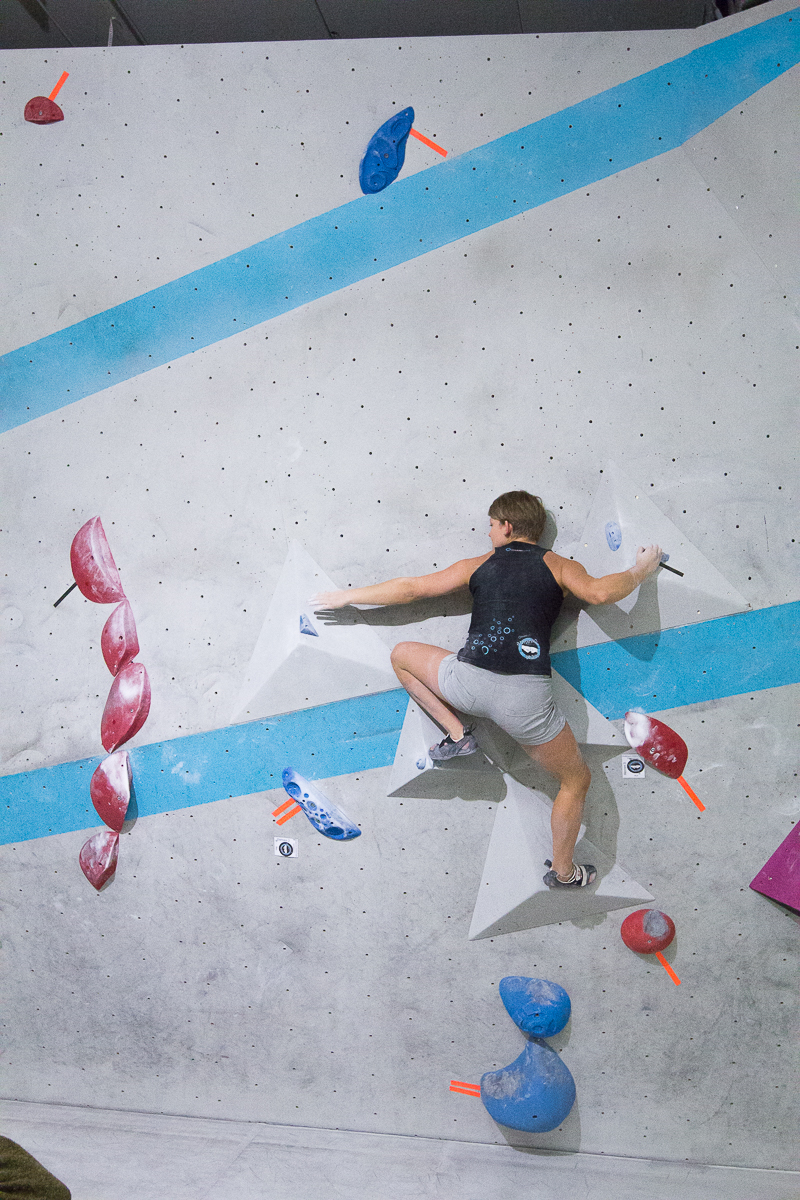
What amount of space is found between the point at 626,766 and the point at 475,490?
92 centimetres

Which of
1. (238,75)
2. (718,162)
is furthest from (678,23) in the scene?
(238,75)

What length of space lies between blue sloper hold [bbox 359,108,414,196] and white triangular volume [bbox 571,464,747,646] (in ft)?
3.53

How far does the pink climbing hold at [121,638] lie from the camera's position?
2.37 metres

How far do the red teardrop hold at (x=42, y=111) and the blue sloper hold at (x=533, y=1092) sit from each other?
3206 millimetres

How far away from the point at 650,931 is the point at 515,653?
37.5 inches

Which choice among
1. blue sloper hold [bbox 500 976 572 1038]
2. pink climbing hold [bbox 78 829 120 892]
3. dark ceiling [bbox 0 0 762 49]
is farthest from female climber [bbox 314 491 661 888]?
dark ceiling [bbox 0 0 762 49]

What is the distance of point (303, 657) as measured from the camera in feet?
7.38

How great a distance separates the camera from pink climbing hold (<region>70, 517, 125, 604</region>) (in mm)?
2371

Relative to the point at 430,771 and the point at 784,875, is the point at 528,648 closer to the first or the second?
the point at 430,771

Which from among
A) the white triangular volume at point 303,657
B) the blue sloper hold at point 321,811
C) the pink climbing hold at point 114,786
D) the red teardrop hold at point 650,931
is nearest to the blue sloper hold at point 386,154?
the white triangular volume at point 303,657

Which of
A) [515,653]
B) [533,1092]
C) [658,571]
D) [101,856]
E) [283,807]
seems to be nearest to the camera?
[515,653]

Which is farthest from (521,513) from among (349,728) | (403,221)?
(403,221)

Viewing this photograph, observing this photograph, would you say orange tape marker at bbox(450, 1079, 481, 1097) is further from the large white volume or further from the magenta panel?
the large white volume

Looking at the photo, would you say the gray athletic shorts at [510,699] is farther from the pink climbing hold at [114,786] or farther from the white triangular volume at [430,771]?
the pink climbing hold at [114,786]
